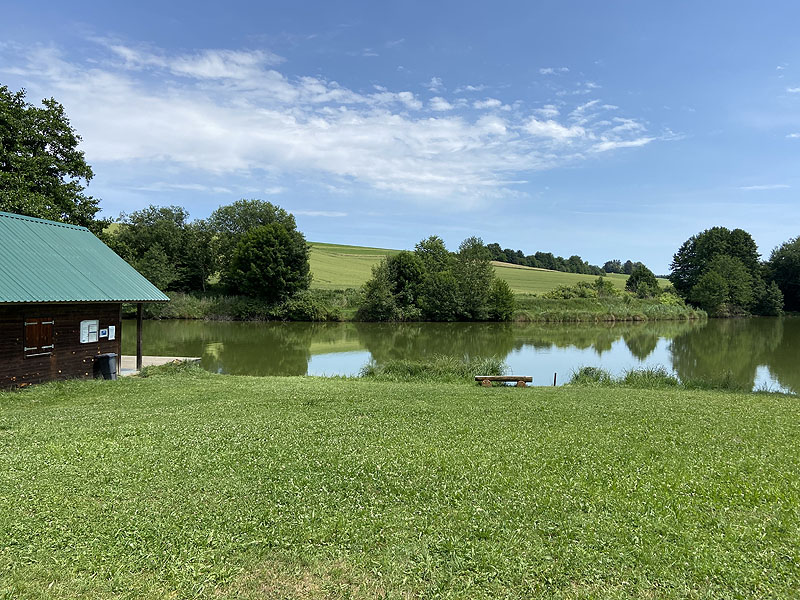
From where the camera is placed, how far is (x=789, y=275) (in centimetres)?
6334

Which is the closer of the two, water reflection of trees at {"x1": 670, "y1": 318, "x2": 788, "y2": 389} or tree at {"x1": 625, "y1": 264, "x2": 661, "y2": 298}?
water reflection of trees at {"x1": 670, "y1": 318, "x2": 788, "y2": 389}

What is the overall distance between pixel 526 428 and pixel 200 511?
16.4 ft

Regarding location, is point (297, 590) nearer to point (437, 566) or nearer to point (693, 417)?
point (437, 566)

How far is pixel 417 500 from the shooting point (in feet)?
16.4

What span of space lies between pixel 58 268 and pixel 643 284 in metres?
59.1

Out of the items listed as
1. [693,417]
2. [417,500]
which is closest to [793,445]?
[693,417]

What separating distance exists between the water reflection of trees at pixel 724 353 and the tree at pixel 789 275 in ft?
101

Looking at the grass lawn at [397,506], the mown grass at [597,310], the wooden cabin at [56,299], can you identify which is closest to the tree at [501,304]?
the mown grass at [597,310]

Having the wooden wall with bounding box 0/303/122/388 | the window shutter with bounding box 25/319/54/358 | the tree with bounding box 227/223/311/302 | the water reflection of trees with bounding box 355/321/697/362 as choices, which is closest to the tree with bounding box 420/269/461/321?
the water reflection of trees with bounding box 355/321/697/362

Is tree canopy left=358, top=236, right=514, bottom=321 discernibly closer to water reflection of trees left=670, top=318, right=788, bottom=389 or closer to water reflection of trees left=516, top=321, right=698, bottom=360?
water reflection of trees left=516, top=321, right=698, bottom=360

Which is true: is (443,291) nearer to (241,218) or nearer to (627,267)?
(241,218)

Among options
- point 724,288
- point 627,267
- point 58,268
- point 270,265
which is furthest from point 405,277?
point 627,267

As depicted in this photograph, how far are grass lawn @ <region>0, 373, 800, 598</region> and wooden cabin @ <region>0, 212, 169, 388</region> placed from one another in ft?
14.4

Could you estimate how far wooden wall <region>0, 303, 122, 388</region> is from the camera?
11.6m
